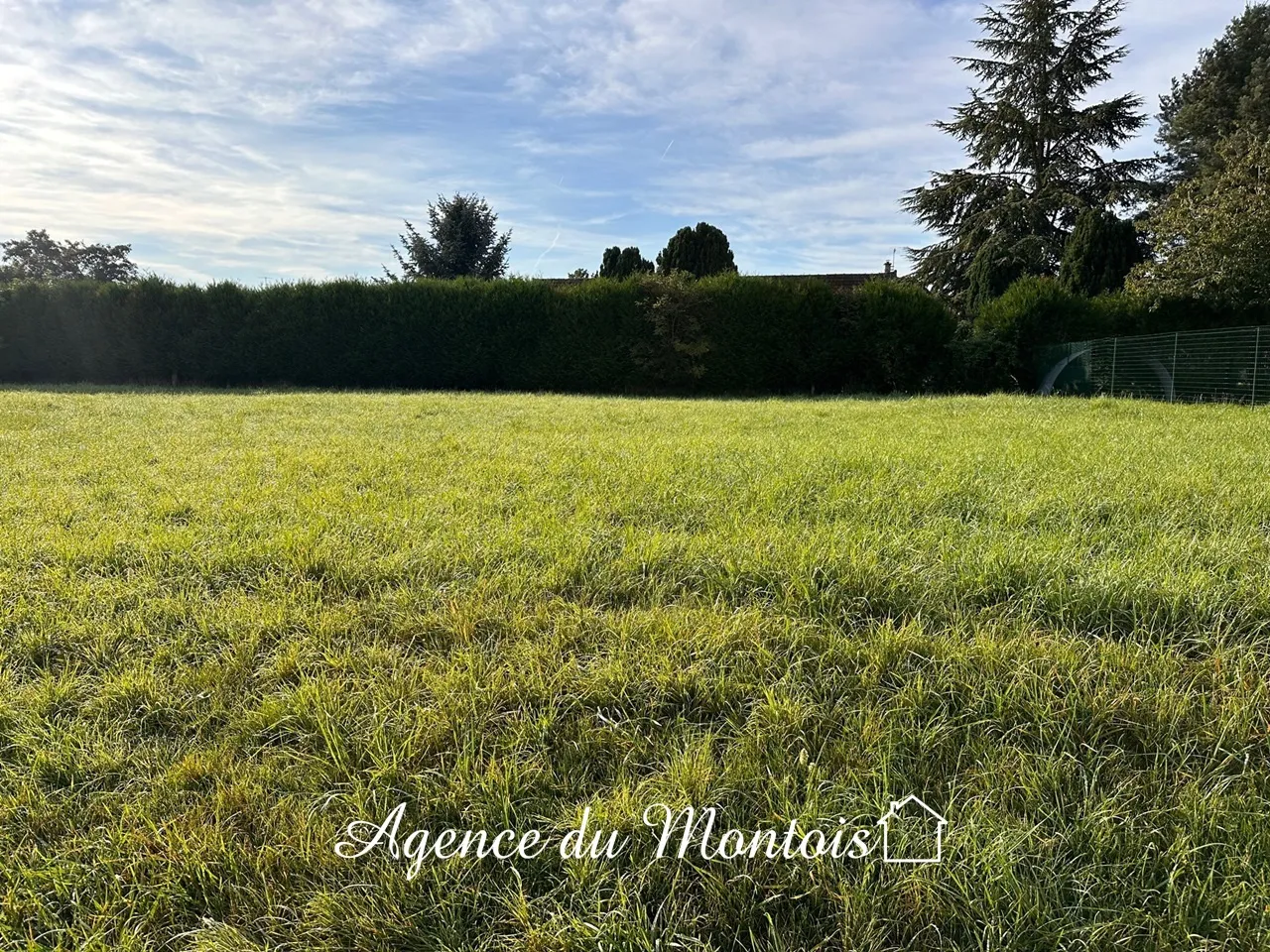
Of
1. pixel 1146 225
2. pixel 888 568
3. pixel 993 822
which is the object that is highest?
pixel 1146 225

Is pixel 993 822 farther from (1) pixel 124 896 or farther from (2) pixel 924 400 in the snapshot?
(2) pixel 924 400

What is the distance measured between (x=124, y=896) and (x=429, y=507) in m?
2.25

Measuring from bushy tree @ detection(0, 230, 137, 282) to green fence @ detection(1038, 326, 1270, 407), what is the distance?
5521 cm

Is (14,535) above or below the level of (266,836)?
above

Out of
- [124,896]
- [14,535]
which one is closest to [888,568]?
[124,896]

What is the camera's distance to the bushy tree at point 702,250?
19.4 metres

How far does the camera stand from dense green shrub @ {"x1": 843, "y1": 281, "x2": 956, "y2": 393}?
13648 mm

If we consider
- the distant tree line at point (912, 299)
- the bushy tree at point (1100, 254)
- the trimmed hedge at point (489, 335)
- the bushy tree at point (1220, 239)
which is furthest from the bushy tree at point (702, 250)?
the bushy tree at point (1220, 239)

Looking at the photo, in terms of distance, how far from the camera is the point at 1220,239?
35.6ft

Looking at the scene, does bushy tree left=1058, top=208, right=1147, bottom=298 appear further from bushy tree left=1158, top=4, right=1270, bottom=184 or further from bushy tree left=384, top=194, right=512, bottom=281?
bushy tree left=384, top=194, right=512, bottom=281

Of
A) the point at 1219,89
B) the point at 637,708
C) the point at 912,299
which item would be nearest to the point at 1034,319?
the point at 912,299

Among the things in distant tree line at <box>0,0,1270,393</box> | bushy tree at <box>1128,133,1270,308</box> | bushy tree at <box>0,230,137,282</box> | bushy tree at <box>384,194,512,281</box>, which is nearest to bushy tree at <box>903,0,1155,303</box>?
distant tree line at <box>0,0,1270,393</box>

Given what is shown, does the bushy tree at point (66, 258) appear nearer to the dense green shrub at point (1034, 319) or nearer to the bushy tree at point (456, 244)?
the bushy tree at point (456, 244)

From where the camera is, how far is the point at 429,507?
11.0 ft
